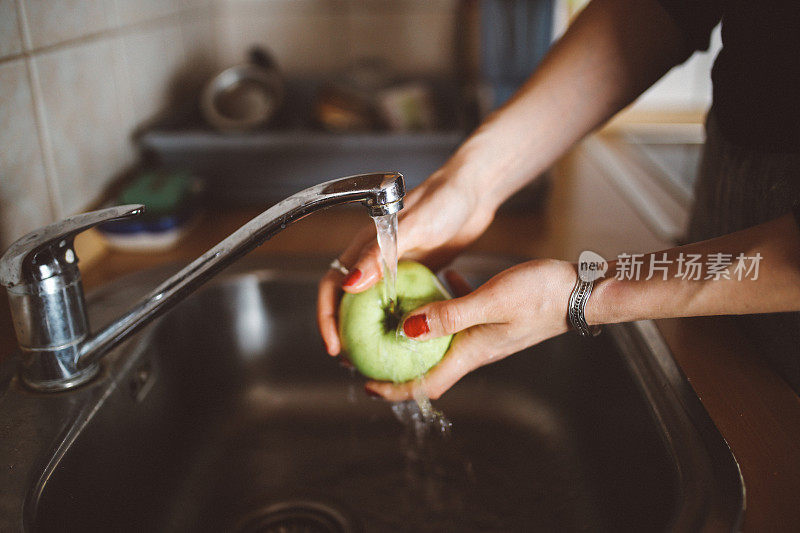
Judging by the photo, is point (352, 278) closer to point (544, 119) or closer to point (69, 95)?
point (544, 119)

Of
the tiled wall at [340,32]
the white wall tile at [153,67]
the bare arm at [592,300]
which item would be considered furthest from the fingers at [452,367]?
the tiled wall at [340,32]

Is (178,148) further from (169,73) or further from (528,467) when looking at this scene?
(528,467)

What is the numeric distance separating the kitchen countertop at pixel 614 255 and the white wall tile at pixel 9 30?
11.4 inches

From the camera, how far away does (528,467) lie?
794 mm

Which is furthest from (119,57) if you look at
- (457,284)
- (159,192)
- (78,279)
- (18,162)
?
(457,284)

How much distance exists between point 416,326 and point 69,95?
66 cm

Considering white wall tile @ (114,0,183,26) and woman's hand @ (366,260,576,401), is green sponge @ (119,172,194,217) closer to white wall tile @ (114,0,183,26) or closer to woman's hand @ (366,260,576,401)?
white wall tile @ (114,0,183,26)

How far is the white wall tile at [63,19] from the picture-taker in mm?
817

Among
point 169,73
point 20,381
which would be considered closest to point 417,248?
point 20,381

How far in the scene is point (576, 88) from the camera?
80cm

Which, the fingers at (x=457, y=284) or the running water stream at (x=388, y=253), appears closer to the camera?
the running water stream at (x=388, y=253)

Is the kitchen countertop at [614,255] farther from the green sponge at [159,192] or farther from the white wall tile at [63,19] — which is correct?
the white wall tile at [63,19]

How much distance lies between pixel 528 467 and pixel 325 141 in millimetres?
660

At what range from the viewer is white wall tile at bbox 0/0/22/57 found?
75cm
